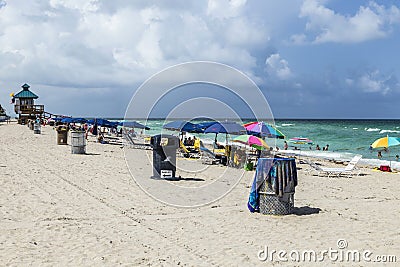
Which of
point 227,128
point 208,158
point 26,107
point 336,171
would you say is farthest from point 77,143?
point 26,107

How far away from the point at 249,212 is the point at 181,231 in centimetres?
176

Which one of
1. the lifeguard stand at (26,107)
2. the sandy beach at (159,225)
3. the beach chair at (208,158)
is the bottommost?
the sandy beach at (159,225)

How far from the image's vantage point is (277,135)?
48.9 ft

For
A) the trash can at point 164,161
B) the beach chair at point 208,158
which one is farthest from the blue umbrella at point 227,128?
the trash can at point 164,161

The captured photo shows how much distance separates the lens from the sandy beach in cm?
521

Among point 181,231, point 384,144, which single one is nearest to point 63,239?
point 181,231

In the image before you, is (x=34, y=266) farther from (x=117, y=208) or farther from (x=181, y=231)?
(x=117, y=208)

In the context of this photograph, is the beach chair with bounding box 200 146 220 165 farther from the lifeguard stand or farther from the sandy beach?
the lifeguard stand

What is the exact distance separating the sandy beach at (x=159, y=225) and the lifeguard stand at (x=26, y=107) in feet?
128

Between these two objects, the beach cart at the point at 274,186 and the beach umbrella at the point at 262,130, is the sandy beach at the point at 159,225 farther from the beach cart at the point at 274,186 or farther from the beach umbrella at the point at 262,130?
the beach umbrella at the point at 262,130

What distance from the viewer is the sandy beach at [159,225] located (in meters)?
5.21

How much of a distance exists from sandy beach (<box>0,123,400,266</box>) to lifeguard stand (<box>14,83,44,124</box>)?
3903 centimetres

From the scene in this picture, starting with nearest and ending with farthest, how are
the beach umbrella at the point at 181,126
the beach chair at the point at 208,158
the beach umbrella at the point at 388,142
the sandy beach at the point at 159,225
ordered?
1. the sandy beach at the point at 159,225
2. the beach umbrella at the point at 388,142
3. the beach chair at the point at 208,158
4. the beach umbrella at the point at 181,126

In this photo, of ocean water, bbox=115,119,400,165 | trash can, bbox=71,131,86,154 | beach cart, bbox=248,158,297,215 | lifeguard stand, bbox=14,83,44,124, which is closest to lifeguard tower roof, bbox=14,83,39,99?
lifeguard stand, bbox=14,83,44,124
